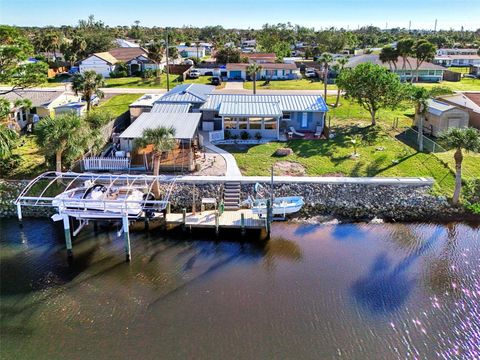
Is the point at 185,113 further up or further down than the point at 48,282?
further up

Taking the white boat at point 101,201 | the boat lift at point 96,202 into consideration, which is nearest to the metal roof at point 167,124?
the boat lift at point 96,202

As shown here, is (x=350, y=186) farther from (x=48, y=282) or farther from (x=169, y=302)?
(x=48, y=282)

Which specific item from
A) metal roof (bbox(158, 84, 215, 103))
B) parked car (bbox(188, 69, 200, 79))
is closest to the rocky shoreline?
metal roof (bbox(158, 84, 215, 103))

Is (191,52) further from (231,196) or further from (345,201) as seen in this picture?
(345,201)

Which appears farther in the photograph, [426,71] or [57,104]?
[426,71]

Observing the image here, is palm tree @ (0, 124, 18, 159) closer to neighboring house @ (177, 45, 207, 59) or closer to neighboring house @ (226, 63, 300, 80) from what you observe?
neighboring house @ (226, 63, 300, 80)

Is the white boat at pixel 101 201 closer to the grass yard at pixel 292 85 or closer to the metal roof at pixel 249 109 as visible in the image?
the metal roof at pixel 249 109

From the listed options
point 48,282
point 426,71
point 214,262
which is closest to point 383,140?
point 214,262
